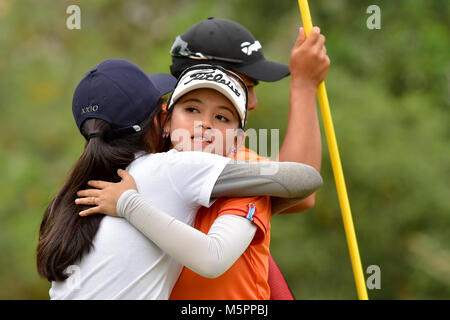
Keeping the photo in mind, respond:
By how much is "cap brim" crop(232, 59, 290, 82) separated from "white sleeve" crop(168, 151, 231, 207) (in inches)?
22.5

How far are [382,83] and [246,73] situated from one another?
4528 mm

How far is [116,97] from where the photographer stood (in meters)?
1.80

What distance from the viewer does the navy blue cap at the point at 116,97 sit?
1791 millimetres

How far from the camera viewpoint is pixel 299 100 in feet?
6.94

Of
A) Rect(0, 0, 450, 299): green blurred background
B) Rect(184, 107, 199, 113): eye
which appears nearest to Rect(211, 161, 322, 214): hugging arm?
Result: Rect(184, 107, 199, 113): eye

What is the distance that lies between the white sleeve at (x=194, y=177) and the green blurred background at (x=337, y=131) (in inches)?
88.0

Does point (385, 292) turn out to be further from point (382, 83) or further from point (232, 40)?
point (232, 40)

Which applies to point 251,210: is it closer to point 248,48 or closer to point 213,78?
point 213,78

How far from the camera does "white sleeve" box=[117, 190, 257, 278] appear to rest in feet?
5.19

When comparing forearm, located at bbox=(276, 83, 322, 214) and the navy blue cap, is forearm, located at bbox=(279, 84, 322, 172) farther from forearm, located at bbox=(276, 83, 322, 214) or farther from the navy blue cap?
the navy blue cap

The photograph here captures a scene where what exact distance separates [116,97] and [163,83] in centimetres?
33

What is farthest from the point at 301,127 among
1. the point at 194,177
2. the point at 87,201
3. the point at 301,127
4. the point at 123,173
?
the point at 87,201

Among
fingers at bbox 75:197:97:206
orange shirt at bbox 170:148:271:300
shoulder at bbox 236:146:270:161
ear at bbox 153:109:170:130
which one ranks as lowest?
orange shirt at bbox 170:148:271:300
